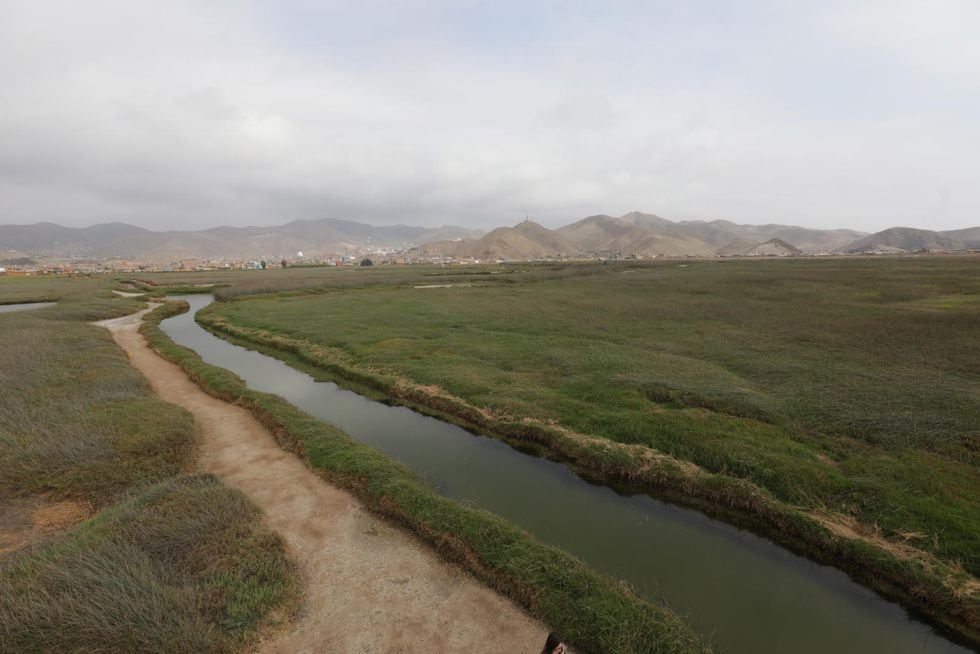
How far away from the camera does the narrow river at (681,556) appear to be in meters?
9.20

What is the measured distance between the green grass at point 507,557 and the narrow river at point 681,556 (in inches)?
53.9

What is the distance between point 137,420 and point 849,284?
269 feet

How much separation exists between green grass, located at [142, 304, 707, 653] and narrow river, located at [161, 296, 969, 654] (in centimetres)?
137

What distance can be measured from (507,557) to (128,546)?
29.9 ft

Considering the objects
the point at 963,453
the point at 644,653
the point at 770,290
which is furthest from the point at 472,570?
the point at 770,290

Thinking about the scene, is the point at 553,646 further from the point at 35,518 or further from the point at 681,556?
the point at 35,518

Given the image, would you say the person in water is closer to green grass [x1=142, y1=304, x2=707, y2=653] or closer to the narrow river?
green grass [x1=142, y1=304, x2=707, y2=653]

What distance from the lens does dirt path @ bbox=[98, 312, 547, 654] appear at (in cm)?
842

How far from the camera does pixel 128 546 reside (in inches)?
380

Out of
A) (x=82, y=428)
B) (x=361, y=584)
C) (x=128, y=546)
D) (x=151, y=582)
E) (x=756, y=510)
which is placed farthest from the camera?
(x=82, y=428)

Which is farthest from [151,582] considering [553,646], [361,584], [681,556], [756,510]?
[756,510]

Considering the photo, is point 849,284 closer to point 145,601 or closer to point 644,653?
point 644,653

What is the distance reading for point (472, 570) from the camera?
10461mm

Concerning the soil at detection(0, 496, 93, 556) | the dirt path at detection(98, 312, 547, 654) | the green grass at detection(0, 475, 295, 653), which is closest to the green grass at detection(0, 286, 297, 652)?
the green grass at detection(0, 475, 295, 653)
